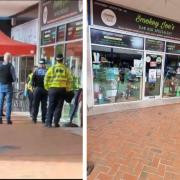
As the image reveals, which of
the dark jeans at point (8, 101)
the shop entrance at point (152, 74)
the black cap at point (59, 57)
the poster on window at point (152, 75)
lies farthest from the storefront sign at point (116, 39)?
the black cap at point (59, 57)

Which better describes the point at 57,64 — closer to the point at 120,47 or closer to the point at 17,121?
the point at 17,121

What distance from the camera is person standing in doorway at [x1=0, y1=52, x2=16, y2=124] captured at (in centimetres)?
181

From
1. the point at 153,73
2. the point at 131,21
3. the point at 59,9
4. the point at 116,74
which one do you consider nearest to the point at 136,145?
the point at 59,9

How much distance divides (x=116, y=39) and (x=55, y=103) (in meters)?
2.66

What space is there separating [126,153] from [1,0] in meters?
1.40

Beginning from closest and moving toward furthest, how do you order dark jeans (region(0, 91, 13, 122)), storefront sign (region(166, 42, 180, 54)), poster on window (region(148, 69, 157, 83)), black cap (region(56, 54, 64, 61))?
black cap (region(56, 54, 64, 61)) < dark jeans (region(0, 91, 13, 122)) < storefront sign (region(166, 42, 180, 54)) < poster on window (region(148, 69, 157, 83))

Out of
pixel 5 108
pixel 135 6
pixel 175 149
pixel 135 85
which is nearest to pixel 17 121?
pixel 5 108

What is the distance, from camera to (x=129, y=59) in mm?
4426

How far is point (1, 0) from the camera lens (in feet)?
5.14

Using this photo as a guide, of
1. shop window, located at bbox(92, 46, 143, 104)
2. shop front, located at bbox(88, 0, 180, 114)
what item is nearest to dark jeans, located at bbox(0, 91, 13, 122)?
shop front, located at bbox(88, 0, 180, 114)

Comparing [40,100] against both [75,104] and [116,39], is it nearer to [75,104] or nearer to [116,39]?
[75,104]

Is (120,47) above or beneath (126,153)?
above

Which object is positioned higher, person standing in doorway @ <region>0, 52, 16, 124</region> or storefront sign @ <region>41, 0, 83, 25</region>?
storefront sign @ <region>41, 0, 83, 25</region>

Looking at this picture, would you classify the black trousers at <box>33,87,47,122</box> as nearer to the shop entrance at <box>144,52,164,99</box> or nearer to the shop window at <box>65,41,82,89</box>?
the shop window at <box>65,41,82,89</box>
